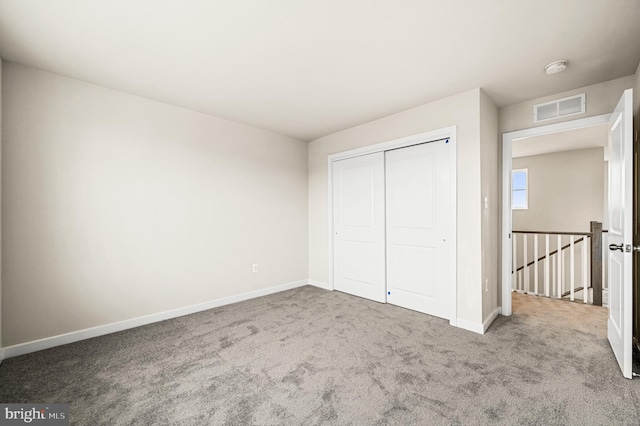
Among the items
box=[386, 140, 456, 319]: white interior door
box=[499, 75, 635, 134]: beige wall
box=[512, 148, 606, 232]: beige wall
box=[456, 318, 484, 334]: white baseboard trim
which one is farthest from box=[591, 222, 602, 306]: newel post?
box=[512, 148, 606, 232]: beige wall

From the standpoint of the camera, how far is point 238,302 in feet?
12.5

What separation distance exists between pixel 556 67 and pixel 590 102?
797 millimetres

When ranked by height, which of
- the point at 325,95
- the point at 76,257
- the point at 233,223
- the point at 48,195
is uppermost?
the point at 325,95

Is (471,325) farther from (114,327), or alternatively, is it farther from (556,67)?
(114,327)

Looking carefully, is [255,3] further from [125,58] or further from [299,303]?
[299,303]

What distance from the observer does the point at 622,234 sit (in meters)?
2.10

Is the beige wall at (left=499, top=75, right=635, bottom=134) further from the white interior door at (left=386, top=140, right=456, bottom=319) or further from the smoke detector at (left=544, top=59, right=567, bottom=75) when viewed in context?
the white interior door at (left=386, top=140, right=456, bottom=319)

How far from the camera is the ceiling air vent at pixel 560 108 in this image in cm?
284

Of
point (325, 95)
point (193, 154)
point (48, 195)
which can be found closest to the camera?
point (48, 195)

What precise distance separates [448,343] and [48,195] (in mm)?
3905

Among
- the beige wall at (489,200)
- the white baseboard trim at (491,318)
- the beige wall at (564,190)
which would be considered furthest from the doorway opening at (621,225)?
the beige wall at (564,190)

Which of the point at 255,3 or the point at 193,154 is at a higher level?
the point at 255,3

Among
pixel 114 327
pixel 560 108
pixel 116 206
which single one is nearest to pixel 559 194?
pixel 560 108

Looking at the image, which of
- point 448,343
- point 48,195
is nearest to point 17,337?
point 48,195
